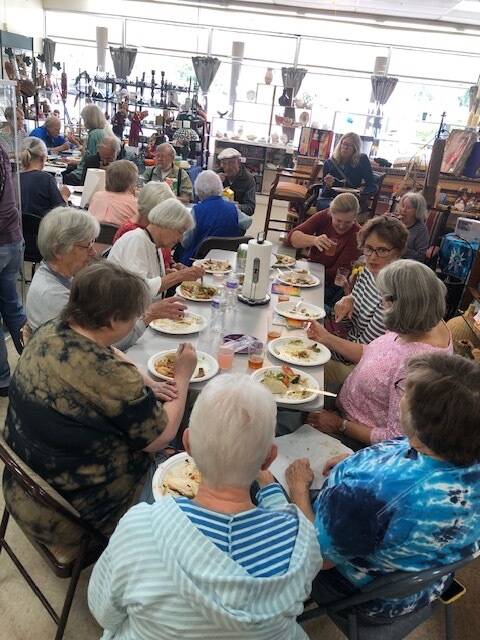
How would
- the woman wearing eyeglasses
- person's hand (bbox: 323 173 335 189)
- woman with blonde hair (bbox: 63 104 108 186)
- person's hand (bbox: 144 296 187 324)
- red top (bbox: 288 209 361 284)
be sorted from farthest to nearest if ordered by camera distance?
person's hand (bbox: 323 173 335 189) < woman with blonde hair (bbox: 63 104 108 186) < red top (bbox: 288 209 361 284) < the woman wearing eyeglasses < person's hand (bbox: 144 296 187 324)

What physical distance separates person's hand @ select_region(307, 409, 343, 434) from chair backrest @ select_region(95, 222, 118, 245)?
2.29 meters

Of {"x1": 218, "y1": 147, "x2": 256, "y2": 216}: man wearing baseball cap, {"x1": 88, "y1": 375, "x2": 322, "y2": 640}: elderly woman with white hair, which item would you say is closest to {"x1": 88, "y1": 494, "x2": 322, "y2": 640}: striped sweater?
{"x1": 88, "y1": 375, "x2": 322, "y2": 640}: elderly woman with white hair

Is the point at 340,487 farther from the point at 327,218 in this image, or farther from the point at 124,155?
the point at 124,155

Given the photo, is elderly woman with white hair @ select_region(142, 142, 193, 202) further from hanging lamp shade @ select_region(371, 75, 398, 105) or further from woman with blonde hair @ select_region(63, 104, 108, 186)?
hanging lamp shade @ select_region(371, 75, 398, 105)

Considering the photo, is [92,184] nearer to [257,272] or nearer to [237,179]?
[237,179]

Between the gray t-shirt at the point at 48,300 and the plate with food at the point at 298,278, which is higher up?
the gray t-shirt at the point at 48,300

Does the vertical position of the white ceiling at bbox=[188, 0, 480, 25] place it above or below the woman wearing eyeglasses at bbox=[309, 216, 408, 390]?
above

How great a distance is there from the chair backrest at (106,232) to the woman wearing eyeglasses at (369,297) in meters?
1.86

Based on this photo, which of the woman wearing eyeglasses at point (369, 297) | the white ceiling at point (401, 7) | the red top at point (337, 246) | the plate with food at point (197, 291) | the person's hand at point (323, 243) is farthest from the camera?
the white ceiling at point (401, 7)

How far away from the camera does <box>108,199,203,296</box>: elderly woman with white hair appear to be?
2643 mm

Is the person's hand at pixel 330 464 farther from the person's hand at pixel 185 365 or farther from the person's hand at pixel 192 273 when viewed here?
the person's hand at pixel 192 273

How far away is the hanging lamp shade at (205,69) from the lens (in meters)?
10.8

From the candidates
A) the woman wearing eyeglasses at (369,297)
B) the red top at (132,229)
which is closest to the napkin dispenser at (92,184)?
the red top at (132,229)

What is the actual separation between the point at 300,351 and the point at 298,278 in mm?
1062
